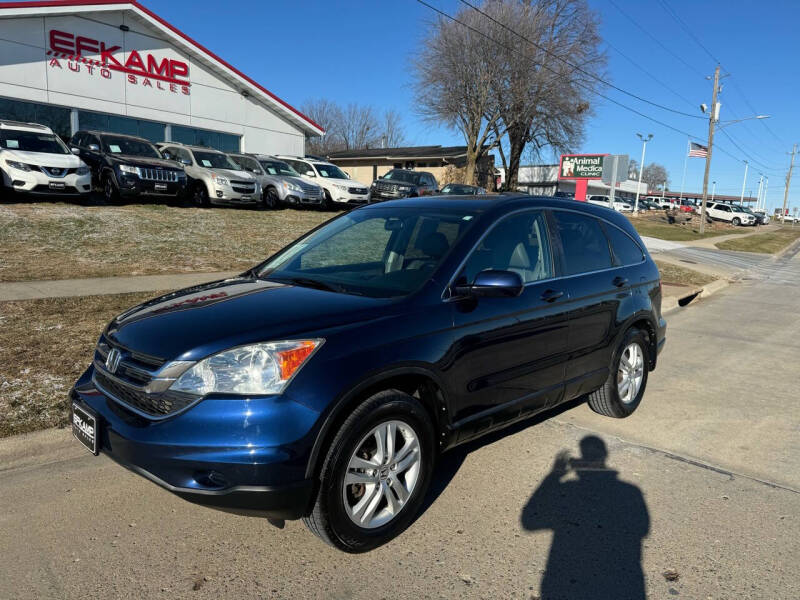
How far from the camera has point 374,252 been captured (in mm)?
3914

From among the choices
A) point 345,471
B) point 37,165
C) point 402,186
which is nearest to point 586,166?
point 402,186

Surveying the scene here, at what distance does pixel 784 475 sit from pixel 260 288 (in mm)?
3572

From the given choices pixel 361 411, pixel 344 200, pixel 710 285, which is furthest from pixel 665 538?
pixel 344 200

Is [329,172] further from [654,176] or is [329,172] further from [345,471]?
[654,176]

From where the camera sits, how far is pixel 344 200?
66.1ft

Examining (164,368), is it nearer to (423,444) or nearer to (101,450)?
(101,450)

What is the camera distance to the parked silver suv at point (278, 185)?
18188 mm

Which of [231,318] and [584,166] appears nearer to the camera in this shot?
[231,318]

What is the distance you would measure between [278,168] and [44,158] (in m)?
7.46

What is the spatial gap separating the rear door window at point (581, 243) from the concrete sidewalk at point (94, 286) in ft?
18.7

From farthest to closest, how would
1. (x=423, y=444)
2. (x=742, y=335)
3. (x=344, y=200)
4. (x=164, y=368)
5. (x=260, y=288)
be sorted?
(x=344, y=200)
(x=742, y=335)
(x=260, y=288)
(x=423, y=444)
(x=164, y=368)

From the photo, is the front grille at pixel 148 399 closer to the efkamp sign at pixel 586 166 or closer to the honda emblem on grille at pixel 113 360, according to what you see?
the honda emblem on grille at pixel 113 360

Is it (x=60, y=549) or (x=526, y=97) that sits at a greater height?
(x=526, y=97)

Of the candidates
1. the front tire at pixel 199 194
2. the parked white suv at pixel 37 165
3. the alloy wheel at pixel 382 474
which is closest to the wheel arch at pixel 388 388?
the alloy wheel at pixel 382 474
